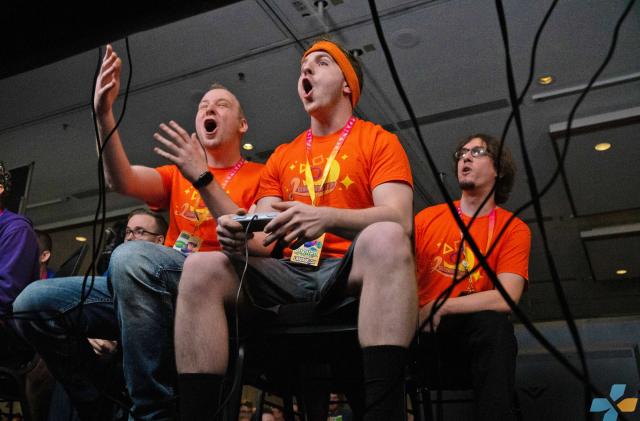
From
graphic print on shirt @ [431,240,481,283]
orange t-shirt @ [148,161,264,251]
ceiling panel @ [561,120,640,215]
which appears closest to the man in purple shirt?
orange t-shirt @ [148,161,264,251]

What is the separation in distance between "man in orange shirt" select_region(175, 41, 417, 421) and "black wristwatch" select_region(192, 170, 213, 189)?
0.20 meters

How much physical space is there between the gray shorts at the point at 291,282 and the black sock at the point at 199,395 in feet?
0.72

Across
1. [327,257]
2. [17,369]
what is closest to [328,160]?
[327,257]

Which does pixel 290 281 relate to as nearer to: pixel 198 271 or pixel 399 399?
pixel 198 271

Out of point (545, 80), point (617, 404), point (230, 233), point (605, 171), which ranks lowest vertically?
point (617, 404)

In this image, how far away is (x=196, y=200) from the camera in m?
2.06

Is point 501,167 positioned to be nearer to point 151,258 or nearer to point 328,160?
point 328,160

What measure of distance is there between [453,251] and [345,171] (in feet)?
2.63

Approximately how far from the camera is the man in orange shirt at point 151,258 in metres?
→ 1.42

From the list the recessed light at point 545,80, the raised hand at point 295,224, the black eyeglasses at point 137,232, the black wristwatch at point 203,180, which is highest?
the recessed light at point 545,80

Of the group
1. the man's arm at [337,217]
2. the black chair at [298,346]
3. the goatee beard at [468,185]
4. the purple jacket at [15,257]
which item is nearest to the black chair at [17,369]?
the purple jacket at [15,257]

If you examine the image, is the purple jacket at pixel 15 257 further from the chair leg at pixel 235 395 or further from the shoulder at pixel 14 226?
the chair leg at pixel 235 395

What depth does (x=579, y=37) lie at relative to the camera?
14.2ft

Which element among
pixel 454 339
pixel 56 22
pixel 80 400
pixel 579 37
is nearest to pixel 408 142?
pixel 579 37
